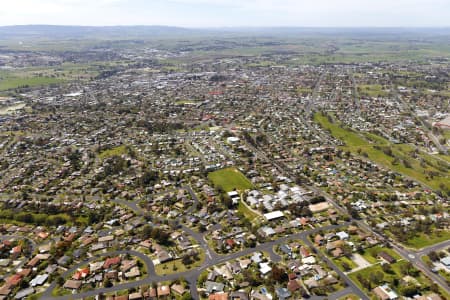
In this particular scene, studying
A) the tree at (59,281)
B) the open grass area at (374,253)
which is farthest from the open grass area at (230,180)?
the tree at (59,281)

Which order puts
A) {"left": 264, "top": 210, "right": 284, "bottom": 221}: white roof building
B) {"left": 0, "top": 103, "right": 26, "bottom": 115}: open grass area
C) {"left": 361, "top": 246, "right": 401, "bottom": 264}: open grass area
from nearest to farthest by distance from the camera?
1. {"left": 361, "top": 246, "right": 401, "bottom": 264}: open grass area
2. {"left": 264, "top": 210, "right": 284, "bottom": 221}: white roof building
3. {"left": 0, "top": 103, "right": 26, "bottom": 115}: open grass area

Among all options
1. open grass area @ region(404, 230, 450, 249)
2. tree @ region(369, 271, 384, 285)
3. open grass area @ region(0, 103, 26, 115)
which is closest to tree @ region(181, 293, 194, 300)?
tree @ region(369, 271, 384, 285)

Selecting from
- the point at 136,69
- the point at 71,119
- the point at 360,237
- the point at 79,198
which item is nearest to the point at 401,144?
the point at 360,237

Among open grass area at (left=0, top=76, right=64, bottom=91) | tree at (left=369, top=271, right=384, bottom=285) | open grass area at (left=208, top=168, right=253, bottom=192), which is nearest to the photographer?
tree at (left=369, top=271, right=384, bottom=285)

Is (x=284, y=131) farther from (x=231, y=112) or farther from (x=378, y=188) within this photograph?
(x=378, y=188)

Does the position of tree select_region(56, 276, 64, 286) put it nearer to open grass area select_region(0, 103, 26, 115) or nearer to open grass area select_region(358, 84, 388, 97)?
open grass area select_region(0, 103, 26, 115)

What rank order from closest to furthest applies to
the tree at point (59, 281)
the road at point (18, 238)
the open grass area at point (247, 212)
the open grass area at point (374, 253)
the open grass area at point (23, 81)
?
the tree at point (59, 281) → the road at point (18, 238) → the open grass area at point (374, 253) → the open grass area at point (247, 212) → the open grass area at point (23, 81)

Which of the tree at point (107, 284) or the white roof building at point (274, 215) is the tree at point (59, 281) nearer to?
the tree at point (107, 284)
